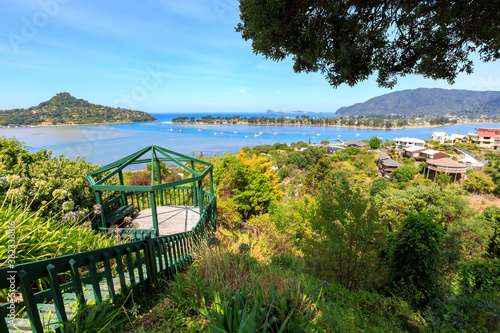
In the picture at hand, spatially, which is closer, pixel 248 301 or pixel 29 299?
pixel 29 299

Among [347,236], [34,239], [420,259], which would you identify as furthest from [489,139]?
[34,239]

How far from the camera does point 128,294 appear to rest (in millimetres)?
2482

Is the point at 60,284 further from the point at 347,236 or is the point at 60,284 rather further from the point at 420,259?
the point at 420,259

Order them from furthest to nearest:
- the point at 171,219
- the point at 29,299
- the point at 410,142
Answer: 1. the point at 410,142
2. the point at 171,219
3. the point at 29,299

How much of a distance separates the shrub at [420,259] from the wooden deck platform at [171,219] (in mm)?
7090

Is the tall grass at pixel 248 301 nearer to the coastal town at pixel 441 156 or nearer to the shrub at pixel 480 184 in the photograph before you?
the shrub at pixel 480 184

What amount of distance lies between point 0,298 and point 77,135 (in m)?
63.4

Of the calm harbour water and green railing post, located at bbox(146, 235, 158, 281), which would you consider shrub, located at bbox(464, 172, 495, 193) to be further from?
green railing post, located at bbox(146, 235, 158, 281)

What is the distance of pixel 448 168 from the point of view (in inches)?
1612

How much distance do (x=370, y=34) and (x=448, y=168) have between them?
5331 cm

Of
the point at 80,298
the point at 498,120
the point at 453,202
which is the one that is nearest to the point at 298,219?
the point at 453,202

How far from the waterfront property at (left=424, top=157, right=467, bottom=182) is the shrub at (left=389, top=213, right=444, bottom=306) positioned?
1774 inches

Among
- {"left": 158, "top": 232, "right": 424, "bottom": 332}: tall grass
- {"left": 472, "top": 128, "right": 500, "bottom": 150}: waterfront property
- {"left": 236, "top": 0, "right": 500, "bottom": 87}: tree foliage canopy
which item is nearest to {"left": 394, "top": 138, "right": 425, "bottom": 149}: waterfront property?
{"left": 472, "top": 128, "right": 500, "bottom": 150}: waterfront property

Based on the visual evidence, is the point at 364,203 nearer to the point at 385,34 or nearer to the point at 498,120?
the point at 385,34
